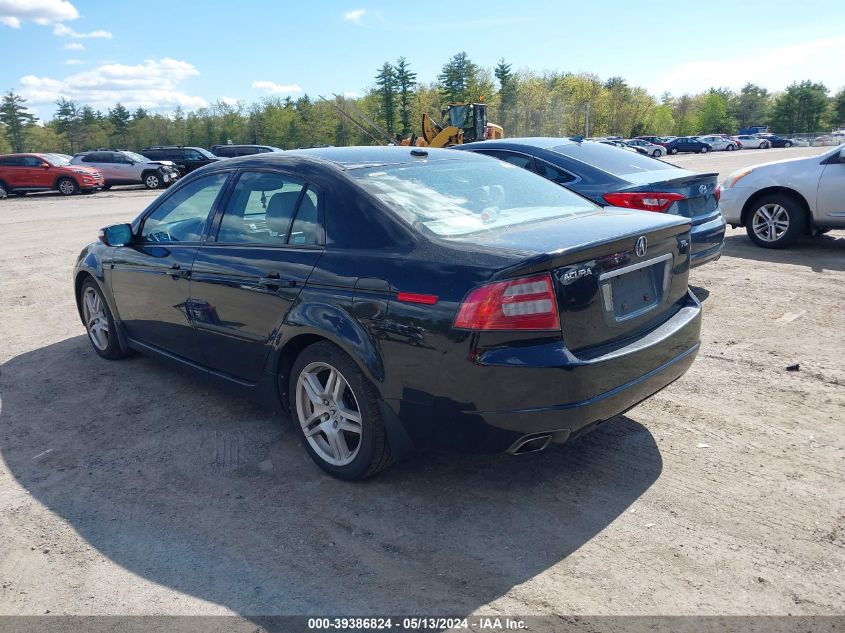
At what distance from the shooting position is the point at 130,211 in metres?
18.5

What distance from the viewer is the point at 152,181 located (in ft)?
97.1

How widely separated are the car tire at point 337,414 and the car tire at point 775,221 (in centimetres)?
789

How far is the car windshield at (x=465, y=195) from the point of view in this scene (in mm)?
3387

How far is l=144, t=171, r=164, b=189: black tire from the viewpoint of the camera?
29484 mm

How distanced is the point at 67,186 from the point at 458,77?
77.7m

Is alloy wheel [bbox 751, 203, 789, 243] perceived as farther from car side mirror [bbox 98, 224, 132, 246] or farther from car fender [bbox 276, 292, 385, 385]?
car side mirror [bbox 98, 224, 132, 246]

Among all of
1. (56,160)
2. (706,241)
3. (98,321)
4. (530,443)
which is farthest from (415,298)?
(56,160)

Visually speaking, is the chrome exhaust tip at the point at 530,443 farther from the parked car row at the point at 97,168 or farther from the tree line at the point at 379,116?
the tree line at the point at 379,116

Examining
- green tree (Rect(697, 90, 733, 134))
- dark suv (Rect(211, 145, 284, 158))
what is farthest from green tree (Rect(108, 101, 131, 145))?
green tree (Rect(697, 90, 733, 134))

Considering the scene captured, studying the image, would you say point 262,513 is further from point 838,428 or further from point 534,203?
point 838,428

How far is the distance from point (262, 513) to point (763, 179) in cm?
847

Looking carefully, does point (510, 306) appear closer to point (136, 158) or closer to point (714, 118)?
point (136, 158)

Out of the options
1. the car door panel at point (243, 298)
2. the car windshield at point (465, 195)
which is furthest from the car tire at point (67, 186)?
the car windshield at point (465, 195)

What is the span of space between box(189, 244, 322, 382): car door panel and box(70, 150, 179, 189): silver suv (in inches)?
1093
